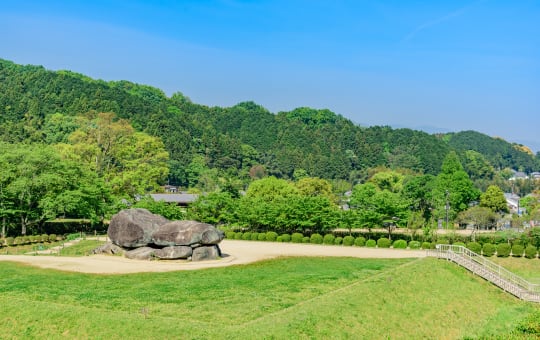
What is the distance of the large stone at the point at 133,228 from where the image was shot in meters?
38.6

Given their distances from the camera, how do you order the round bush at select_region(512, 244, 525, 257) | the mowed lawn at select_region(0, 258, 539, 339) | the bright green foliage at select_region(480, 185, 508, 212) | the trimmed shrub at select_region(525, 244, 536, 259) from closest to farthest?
the mowed lawn at select_region(0, 258, 539, 339), the trimmed shrub at select_region(525, 244, 536, 259), the round bush at select_region(512, 244, 525, 257), the bright green foliage at select_region(480, 185, 508, 212)

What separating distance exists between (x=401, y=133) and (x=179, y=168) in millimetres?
76402

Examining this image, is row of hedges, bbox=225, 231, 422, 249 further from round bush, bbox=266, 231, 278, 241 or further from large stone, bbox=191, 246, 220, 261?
large stone, bbox=191, 246, 220, 261

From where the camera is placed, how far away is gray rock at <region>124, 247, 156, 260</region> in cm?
3794

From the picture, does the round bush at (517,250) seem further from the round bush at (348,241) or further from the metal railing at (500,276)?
the round bush at (348,241)

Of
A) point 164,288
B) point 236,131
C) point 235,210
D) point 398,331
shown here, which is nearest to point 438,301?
point 398,331

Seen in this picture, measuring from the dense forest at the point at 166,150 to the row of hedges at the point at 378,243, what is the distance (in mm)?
3417

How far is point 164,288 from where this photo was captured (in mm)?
27359

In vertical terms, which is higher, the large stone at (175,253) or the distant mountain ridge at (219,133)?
the distant mountain ridge at (219,133)

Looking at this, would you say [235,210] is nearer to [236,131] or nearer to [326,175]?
[326,175]

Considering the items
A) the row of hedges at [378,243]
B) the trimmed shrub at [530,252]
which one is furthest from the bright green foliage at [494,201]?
the trimmed shrub at [530,252]

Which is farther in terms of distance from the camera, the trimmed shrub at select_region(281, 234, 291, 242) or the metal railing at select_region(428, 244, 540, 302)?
the trimmed shrub at select_region(281, 234, 291, 242)

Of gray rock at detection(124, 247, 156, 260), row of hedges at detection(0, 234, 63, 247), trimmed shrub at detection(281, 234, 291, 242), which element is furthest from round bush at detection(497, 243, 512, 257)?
row of hedges at detection(0, 234, 63, 247)

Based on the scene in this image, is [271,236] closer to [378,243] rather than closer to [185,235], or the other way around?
[378,243]
